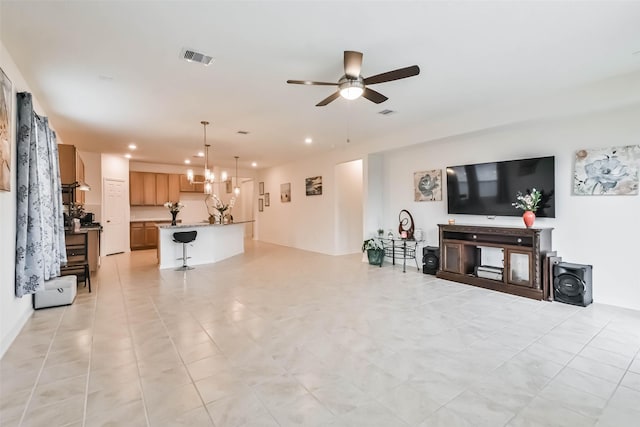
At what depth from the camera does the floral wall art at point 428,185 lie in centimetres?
596

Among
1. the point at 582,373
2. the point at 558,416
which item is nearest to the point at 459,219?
the point at 582,373

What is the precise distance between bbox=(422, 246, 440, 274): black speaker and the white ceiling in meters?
2.36

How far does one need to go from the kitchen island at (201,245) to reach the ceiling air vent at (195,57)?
4.24m

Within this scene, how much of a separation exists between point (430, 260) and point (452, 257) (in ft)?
1.55

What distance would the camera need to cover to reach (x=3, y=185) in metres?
2.70

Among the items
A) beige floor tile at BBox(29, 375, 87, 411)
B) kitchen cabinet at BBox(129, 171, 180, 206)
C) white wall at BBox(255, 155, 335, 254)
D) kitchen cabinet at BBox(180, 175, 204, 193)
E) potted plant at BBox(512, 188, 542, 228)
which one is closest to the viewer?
beige floor tile at BBox(29, 375, 87, 411)

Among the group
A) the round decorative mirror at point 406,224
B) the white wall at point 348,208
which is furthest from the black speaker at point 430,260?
the white wall at point 348,208

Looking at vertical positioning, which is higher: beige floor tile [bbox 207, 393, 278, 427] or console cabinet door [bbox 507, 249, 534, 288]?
console cabinet door [bbox 507, 249, 534, 288]

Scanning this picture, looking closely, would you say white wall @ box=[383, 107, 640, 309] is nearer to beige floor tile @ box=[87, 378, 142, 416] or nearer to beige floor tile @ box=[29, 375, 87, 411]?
beige floor tile @ box=[87, 378, 142, 416]

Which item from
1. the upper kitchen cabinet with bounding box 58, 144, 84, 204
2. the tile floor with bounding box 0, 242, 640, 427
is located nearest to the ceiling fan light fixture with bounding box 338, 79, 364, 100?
the tile floor with bounding box 0, 242, 640, 427

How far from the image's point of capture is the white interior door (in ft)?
27.0

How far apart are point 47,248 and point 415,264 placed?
6.04 metres

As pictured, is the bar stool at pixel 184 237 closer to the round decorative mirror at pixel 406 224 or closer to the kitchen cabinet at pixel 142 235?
the kitchen cabinet at pixel 142 235

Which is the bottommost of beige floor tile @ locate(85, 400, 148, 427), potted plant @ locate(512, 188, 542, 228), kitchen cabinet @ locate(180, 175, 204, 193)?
beige floor tile @ locate(85, 400, 148, 427)
